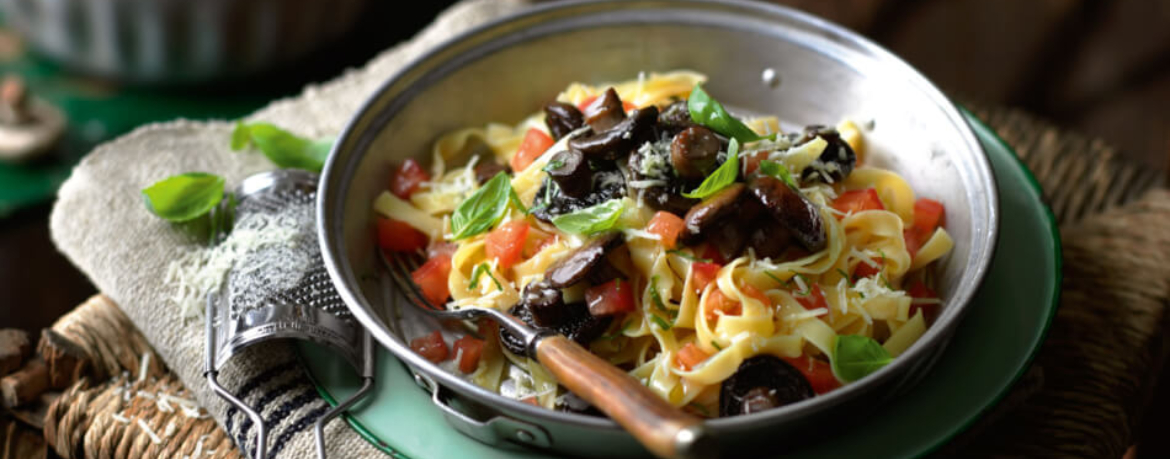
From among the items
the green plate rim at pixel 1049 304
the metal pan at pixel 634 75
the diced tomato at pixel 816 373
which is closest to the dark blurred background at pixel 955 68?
the metal pan at pixel 634 75

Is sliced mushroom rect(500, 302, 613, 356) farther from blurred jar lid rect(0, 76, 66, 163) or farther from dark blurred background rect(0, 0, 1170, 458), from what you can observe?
blurred jar lid rect(0, 76, 66, 163)

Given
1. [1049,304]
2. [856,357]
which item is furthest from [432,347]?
[1049,304]

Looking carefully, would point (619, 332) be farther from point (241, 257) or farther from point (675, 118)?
point (241, 257)

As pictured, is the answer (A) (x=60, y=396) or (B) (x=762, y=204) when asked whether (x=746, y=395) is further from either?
(A) (x=60, y=396)

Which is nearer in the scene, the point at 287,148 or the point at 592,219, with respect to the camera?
the point at 592,219

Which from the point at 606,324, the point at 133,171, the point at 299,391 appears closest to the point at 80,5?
the point at 133,171

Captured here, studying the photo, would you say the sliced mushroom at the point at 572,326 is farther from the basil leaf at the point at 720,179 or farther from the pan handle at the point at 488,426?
the basil leaf at the point at 720,179

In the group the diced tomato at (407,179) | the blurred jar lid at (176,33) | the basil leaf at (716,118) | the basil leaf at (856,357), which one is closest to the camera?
the basil leaf at (856,357)

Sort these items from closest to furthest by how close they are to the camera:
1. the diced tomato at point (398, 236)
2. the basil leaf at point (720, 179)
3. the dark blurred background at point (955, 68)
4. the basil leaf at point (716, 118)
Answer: the basil leaf at point (720, 179), the basil leaf at point (716, 118), the diced tomato at point (398, 236), the dark blurred background at point (955, 68)

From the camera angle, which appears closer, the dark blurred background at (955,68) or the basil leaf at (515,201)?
the basil leaf at (515,201)

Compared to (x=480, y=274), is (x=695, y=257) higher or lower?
higher
